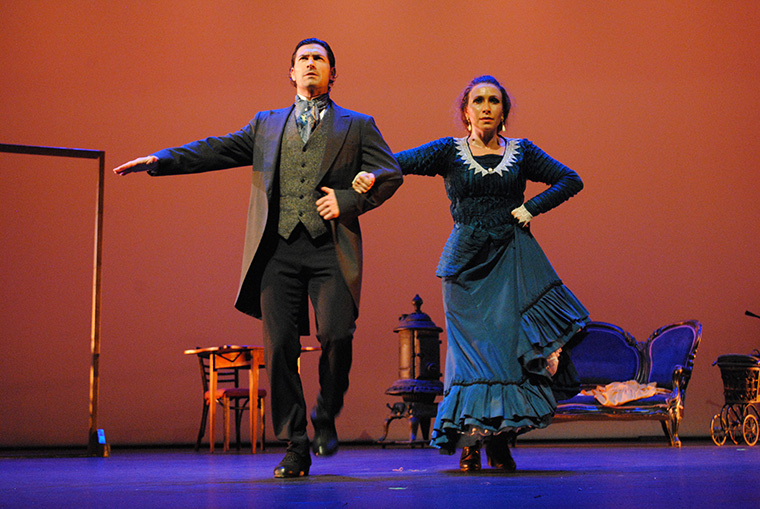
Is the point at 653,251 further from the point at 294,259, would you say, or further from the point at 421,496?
the point at 421,496

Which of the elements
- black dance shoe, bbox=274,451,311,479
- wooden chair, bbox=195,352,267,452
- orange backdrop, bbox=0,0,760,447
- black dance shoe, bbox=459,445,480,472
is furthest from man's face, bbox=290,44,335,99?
orange backdrop, bbox=0,0,760,447

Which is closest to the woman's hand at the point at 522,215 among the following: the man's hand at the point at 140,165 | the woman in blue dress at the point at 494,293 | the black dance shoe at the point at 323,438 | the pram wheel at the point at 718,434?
the woman in blue dress at the point at 494,293

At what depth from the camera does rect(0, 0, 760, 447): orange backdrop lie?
21.7 ft

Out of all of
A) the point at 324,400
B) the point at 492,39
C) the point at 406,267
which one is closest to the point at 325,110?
the point at 324,400

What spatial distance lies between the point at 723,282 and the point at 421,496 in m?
5.99

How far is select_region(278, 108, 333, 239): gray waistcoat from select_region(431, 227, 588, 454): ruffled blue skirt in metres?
0.71

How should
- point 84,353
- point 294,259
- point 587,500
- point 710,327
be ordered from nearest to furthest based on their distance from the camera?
1. point 587,500
2. point 294,259
3. point 84,353
4. point 710,327

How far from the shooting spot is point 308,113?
111 inches

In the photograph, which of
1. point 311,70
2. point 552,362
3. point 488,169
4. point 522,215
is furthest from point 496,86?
point 552,362

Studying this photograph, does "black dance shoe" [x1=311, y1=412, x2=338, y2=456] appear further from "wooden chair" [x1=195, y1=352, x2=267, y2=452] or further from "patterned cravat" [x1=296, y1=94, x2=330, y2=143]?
"wooden chair" [x1=195, y1=352, x2=267, y2=452]

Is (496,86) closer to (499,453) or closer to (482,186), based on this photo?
(482,186)

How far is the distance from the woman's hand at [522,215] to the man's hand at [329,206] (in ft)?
2.79

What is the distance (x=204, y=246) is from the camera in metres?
6.80

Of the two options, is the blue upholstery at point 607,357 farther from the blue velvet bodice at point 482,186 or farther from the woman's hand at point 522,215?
the woman's hand at point 522,215
